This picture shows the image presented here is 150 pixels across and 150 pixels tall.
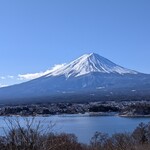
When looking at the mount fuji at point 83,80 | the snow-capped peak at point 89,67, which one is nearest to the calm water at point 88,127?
the mount fuji at point 83,80

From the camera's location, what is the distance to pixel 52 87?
89875 millimetres

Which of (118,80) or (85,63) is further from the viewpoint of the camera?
(85,63)

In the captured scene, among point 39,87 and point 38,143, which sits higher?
point 39,87

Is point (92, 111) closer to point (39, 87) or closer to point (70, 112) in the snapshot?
point (70, 112)

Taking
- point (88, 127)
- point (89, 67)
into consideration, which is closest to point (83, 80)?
point (89, 67)

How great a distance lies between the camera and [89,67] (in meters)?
91.2

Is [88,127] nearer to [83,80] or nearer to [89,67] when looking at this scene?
[83,80]

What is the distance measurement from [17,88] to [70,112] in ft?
163

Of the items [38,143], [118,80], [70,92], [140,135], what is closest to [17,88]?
[70,92]

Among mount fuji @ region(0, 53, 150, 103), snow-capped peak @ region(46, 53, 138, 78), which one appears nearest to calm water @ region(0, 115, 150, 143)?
mount fuji @ region(0, 53, 150, 103)

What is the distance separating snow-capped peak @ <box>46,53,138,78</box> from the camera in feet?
297

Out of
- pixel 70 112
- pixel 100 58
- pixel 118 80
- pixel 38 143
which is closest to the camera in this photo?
pixel 38 143

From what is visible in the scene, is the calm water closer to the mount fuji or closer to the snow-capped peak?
the mount fuji

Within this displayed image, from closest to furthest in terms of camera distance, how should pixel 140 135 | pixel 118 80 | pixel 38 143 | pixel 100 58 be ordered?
pixel 38 143 < pixel 140 135 < pixel 118 80 < pixel 100 58
